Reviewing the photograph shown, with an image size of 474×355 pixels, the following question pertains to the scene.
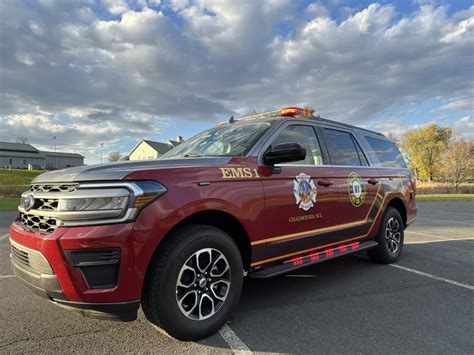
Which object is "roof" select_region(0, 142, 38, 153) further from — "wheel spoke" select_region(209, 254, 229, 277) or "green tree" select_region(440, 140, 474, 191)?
"wheel spoke" select_region(209, 254, 229, 277)

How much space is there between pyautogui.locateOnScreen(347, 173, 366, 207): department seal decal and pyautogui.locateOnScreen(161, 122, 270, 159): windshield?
147cm

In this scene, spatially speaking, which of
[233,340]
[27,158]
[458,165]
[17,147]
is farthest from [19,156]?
[233,340]

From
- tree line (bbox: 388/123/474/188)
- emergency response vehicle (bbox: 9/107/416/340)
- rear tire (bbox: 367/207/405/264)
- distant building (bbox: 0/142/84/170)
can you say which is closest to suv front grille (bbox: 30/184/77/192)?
emergency response vehicle (bbox: 9/107/416/340)

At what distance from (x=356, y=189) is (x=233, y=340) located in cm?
263

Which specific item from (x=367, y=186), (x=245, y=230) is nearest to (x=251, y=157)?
(x=245, y=230)

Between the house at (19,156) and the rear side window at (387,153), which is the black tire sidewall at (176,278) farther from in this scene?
the house at (19,156)

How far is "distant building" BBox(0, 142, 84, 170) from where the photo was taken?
283 ft

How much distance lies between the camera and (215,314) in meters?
2.85

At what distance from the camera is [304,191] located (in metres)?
3.66

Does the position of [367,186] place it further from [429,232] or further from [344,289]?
[429,232]

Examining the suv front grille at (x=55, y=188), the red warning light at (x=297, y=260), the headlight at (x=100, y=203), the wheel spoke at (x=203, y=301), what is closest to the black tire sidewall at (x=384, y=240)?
the red warning light at (x=297, y=260)

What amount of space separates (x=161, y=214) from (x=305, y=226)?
1.77m

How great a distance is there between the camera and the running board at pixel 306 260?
3.25 m

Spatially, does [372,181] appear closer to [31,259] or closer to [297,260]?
[297,260]
